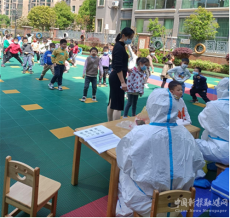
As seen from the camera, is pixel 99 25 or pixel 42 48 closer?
pixel 42 48

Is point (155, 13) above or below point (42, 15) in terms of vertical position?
below

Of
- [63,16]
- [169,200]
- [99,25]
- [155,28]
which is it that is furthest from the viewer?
[63,16]

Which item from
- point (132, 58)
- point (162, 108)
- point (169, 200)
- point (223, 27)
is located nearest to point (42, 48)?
point (132, 58)

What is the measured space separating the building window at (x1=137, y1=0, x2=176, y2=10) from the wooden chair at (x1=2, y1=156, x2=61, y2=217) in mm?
25838

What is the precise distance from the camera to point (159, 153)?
197 centimetres

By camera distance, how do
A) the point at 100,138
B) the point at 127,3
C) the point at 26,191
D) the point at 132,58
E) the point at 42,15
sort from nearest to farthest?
the point at 26,191 < the point at 100,138 < the point at 132,58 < the point at 127,3 < the point at 42,15

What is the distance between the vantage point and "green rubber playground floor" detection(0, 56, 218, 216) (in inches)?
125

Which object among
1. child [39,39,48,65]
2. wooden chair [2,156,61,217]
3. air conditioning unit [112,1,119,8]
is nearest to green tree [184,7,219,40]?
air conditioning unit [112,1,119,8]

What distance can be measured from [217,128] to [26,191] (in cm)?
243

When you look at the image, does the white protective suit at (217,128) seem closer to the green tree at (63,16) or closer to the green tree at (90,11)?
the green tree at (90,11)

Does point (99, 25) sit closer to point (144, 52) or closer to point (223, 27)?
point (144, 52)

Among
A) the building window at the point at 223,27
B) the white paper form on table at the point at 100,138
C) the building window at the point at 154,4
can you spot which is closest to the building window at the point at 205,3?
the building window at the point at 223,27

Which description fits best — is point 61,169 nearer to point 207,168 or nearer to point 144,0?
point 207,168

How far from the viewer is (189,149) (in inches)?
80.7
